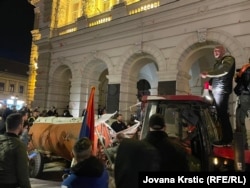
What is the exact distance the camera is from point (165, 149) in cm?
295

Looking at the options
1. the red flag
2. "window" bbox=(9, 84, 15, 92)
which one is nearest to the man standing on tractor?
the red flag

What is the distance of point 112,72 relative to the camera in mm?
15578

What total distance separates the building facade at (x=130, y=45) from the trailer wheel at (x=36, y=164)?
7299 mm

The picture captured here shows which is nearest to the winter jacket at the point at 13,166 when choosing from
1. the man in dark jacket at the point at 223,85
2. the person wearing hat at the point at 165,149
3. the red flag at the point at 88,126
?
the person wearing hat at the point at 165,149

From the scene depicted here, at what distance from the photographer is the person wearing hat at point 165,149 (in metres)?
2.92

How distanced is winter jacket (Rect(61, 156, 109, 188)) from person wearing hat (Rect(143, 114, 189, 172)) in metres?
0.69

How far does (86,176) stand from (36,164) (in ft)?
19.1

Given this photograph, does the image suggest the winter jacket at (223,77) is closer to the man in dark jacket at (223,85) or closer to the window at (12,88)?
the man in dark jacket at (223,85)

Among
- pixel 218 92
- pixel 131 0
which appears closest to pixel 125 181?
pixel 218 92

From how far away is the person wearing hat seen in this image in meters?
2.92

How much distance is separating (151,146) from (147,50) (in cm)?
1153

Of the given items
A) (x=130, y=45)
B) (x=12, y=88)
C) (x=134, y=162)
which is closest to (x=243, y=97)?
(x=134, y=162)

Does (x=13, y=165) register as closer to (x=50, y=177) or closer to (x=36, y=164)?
(x=36, y=164)

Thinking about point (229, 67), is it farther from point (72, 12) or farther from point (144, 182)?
point (72, 12)
